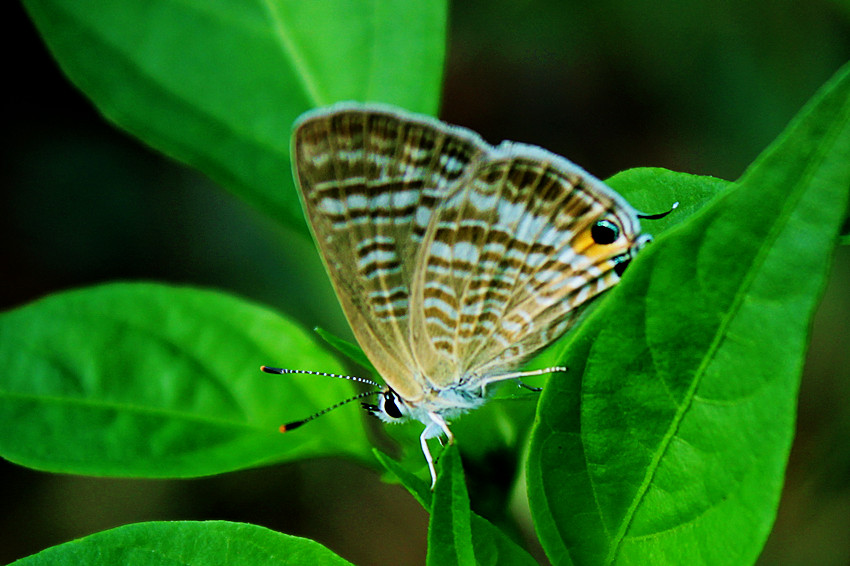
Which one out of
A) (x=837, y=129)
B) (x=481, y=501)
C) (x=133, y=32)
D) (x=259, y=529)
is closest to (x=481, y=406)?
(x=481, y=501)

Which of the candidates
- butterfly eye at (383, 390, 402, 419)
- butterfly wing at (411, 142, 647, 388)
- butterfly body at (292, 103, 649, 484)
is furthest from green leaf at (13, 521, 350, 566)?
butterfly wing at (411, 142, 647, 388)

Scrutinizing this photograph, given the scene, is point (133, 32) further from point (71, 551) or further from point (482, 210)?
point (71, 551)

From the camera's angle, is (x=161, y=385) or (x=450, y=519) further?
(x=161, y=385)

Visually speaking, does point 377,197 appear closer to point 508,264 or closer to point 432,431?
point 508,264

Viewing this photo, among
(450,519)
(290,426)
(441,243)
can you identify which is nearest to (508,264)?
(441,243)

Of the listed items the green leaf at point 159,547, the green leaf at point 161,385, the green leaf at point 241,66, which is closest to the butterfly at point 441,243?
the green leaf at point 161,385

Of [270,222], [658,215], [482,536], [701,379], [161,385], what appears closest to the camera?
[701,379]
